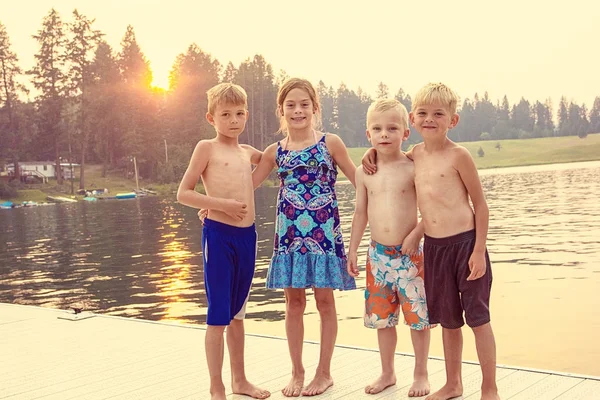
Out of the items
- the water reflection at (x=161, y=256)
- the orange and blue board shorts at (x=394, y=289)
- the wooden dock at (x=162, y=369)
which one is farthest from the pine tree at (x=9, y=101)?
the orange and blue board shorts at (x=394, y=289)

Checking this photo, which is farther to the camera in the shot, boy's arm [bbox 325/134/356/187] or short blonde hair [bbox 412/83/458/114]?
boy's arm [bbox 325/134/356/187]

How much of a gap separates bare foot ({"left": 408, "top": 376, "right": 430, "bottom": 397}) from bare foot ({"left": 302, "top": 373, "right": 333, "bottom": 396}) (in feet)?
1.63

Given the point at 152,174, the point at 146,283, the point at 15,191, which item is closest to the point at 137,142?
the point at 152,174

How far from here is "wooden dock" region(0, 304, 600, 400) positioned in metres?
3.97

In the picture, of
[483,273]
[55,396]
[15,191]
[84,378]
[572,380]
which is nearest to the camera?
[483,273]

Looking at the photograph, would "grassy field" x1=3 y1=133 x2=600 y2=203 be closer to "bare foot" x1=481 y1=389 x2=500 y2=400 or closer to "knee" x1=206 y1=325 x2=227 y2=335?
"knee" x1=206 y1=325 x2=227 y2=335

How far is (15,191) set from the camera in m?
57.5

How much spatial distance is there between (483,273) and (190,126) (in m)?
70.2

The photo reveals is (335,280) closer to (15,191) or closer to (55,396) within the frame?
(55,396)

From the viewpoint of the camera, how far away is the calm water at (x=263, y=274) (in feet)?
29.3

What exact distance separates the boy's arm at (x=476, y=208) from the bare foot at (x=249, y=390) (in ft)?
4.60

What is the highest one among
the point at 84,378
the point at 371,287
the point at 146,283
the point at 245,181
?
the point at 245,181

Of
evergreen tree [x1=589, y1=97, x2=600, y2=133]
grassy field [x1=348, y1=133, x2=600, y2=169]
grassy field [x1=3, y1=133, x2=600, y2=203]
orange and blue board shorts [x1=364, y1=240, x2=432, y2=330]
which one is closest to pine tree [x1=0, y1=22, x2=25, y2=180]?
grassy field [x1=3, y1=133, x2=600, y2=203]

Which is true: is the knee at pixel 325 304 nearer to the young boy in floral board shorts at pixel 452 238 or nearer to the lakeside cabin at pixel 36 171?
the young boy in floral board shorts at pixel 452 238
